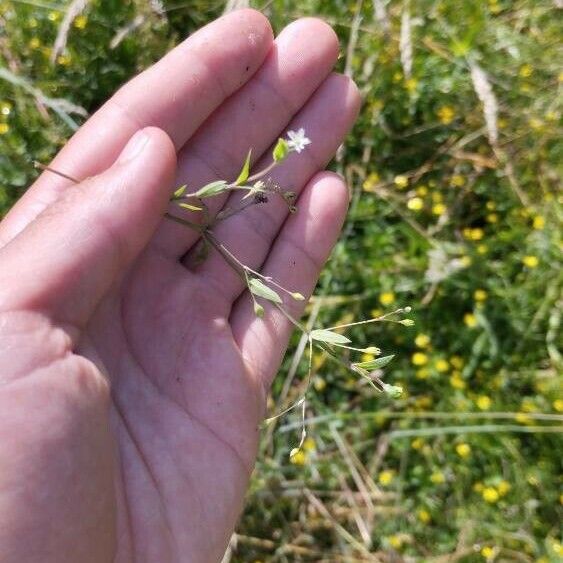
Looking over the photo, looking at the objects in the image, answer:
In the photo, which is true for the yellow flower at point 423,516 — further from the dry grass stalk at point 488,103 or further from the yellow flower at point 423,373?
the dry grass stalk at point 488,103

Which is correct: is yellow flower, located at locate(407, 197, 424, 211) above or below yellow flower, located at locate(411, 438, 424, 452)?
above

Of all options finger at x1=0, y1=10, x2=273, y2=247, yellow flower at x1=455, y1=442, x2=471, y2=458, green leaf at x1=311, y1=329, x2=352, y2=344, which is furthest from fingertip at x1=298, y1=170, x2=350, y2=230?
yellow flower at x1=455, y1=442, x2=471, y2=458

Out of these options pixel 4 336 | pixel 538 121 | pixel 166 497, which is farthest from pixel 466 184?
pixel 4 336

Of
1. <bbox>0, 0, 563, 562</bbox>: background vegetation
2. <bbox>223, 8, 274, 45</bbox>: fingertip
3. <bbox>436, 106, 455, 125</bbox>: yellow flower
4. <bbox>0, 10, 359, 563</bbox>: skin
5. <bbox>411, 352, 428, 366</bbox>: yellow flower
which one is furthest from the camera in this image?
<bbox>436, 106, 455, 125</bbox>: yellow flower

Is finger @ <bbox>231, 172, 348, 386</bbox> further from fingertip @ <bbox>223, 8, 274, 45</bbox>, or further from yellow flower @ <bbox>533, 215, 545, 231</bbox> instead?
yellow flower @ <bbox>533, 215, 545, 231</bbox>

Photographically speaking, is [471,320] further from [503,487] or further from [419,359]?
[503,487]

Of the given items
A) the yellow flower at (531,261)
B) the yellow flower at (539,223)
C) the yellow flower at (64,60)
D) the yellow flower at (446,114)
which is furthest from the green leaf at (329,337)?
the yellow flower at (64,60)

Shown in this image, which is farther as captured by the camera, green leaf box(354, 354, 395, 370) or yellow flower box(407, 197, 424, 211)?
yellow flower box(407, 197, 424, 211)
